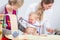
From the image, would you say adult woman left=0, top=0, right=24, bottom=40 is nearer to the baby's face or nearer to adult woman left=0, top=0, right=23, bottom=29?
adult woman left=0, top=0, right=23, bottom=29

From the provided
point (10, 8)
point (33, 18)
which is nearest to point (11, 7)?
point (10, 8)

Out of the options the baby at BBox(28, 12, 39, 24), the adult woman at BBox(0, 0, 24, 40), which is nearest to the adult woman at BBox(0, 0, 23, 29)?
the adult woman at BBox(0, 0, 24, 40)

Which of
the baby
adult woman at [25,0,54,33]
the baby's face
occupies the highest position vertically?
adult woman at [25,0,54,33]

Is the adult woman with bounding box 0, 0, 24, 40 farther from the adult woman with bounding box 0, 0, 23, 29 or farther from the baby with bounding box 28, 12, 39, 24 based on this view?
the baby with bounding box 28, 12, 39, 24

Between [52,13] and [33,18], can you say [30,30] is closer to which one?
[33,18]

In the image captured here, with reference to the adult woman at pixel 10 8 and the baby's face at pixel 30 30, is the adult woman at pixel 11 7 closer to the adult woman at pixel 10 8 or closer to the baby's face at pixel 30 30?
the adult woman at pixel 10 8

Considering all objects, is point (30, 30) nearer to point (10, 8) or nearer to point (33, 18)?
point (33, 18)

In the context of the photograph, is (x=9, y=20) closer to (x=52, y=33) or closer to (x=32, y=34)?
(x=32, y=34)

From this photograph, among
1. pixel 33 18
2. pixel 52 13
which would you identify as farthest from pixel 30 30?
pixel 52 13

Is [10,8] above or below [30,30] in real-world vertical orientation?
above

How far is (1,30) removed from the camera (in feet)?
2.54

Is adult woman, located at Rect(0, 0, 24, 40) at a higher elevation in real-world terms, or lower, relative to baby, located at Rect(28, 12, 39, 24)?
higher

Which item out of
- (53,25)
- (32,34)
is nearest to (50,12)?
(53,25)

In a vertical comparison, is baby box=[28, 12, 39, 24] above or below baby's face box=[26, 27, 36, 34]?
above
